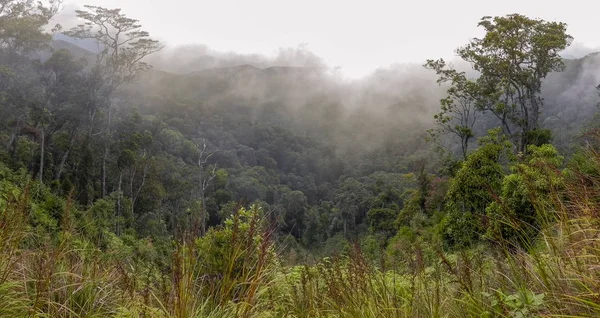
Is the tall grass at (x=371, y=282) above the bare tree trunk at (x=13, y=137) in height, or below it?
above

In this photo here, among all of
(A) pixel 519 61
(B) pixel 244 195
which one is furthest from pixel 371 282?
(B) pixel 244 195

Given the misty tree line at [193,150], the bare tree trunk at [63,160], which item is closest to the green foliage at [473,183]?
the misty tree line at [193,150]

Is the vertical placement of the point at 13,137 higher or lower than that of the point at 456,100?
lower

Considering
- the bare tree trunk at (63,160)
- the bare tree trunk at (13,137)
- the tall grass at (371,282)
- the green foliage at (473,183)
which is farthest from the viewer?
the bare tree trunk at (63,160)

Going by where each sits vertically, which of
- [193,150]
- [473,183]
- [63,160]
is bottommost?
[193,150]

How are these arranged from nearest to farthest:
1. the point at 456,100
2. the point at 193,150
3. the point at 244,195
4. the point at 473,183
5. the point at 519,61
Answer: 1. the point at 473,183
2. the point at 519,61
3. the point at 456,100
4. the point at 244,195
5. the point at 193,150

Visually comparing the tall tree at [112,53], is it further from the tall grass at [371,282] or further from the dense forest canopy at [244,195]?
the tall grass at [371,282]

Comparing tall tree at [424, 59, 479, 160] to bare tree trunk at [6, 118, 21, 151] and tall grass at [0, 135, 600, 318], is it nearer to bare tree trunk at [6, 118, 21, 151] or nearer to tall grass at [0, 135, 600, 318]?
tall grass at [0, 135, 600, 318]

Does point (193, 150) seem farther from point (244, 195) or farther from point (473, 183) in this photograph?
point (473, 183)

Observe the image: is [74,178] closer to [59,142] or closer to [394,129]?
[59,142]

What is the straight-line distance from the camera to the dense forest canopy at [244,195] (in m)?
2.12

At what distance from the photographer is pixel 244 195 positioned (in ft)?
94.1

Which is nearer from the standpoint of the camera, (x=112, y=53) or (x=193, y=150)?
(x=112, y=53)

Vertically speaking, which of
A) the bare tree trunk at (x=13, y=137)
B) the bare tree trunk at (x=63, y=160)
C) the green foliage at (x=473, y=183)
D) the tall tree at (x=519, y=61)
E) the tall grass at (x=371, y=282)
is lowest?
the bare tree trunk at (x=63, y=160)
